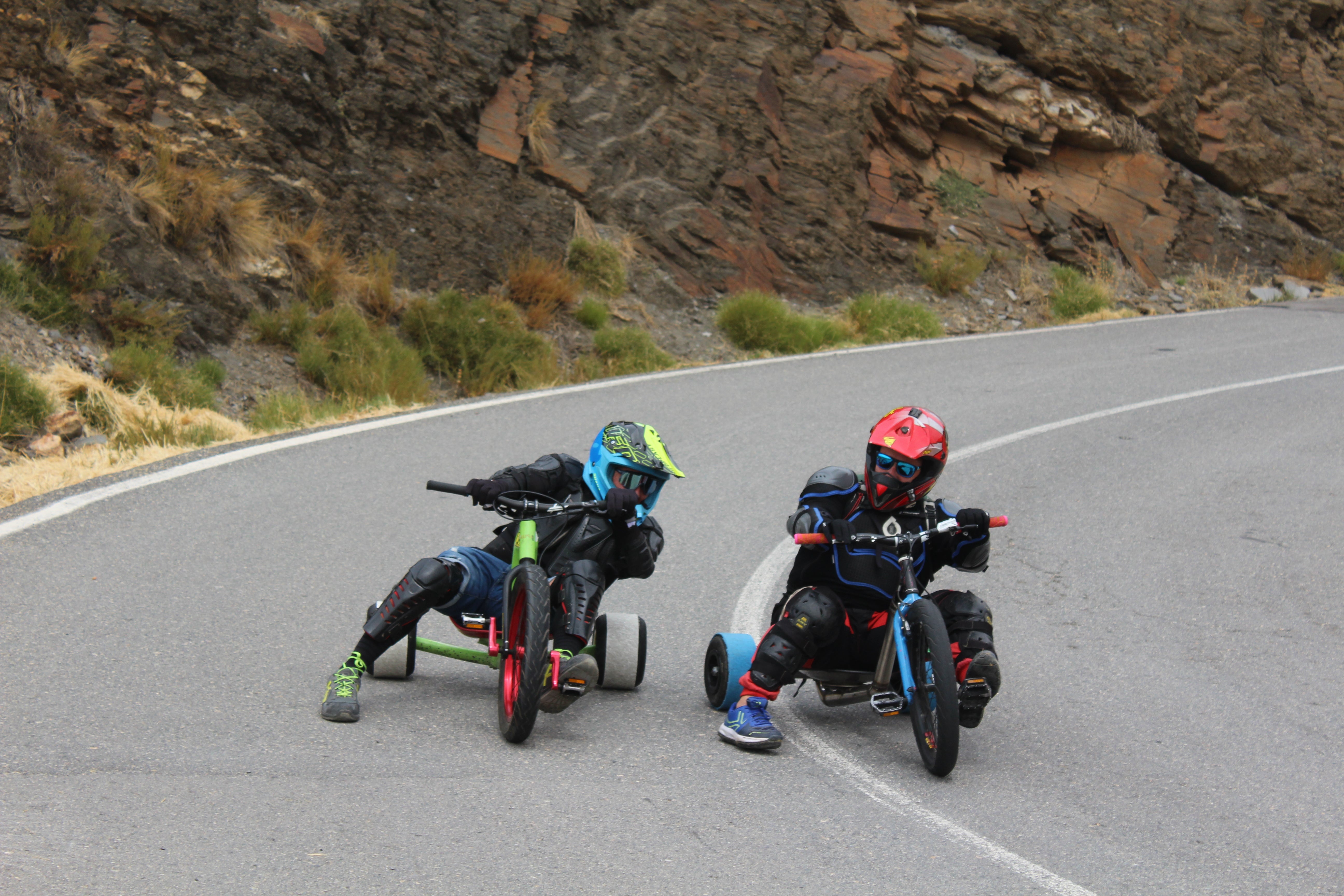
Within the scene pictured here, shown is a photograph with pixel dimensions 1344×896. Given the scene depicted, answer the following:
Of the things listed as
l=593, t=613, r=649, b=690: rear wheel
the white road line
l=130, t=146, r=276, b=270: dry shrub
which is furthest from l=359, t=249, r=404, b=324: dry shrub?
l=593, t=613, r=649, b=690: rear wheel

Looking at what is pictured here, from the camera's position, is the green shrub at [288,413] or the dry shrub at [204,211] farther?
the dry shrub at [204,211]

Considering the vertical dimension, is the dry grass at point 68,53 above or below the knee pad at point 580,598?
above

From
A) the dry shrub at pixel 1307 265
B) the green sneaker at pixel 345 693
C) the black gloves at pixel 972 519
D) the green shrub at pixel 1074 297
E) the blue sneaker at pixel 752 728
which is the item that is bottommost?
the green sneaker at pixel 345 693

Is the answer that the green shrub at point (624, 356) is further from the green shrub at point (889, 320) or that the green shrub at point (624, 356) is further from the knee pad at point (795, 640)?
the knee pad at point (795, 640)

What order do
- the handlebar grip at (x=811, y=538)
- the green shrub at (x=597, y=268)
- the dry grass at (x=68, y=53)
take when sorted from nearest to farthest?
the handlebar grip at (x=811, y=538) < the dry grass at (x=68, y=53) < the green shrub at (x=597, y=268)

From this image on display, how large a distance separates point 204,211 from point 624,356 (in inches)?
187

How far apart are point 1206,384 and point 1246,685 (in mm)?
8558

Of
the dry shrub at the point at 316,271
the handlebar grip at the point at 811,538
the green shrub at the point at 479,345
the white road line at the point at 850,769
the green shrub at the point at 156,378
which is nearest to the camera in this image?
the white road line at the point at 850,769

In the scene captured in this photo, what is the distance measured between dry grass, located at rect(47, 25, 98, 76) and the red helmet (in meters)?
11.4

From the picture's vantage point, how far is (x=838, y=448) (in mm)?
10602

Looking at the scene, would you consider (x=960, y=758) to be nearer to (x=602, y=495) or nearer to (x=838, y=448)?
(x=602, y=495)

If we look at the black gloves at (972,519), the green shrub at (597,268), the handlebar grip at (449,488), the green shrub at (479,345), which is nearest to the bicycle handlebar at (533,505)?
the handlebar grip at (449,488)

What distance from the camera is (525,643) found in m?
4.79

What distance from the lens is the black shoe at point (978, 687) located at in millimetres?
4992
